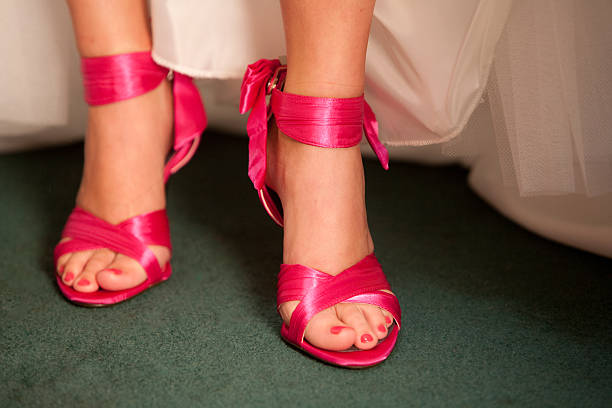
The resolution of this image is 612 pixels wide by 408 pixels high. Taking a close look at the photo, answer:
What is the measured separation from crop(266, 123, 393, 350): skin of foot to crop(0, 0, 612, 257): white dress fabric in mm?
149

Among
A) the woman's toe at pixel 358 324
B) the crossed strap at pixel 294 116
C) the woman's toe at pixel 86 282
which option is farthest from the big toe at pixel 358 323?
the woman's toe at pixel 86 282

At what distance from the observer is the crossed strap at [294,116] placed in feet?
2.15

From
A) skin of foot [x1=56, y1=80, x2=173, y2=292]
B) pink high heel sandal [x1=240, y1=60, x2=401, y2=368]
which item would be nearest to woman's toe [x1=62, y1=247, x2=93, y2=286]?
skin of foot [x1=56, y1=80, x2=173, y2=292]

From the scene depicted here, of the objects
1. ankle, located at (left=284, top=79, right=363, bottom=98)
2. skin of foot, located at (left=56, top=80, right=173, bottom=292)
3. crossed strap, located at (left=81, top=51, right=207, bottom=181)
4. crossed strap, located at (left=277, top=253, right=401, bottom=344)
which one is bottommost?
crossed strap, located at (left=277, top=253, right=401, bottom=344)

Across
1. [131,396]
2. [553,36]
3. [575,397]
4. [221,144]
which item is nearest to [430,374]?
[575,397]

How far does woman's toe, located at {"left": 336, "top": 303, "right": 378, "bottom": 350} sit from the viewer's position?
2.04 ft

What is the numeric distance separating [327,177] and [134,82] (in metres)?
0.31

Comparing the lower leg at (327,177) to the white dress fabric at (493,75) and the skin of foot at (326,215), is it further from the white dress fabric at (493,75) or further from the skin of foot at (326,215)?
the white dress fabric at (493,75)

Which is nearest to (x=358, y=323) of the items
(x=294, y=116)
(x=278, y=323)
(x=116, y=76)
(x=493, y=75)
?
(x=278, y=323)

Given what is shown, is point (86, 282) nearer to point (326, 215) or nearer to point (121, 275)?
point (121, 275)

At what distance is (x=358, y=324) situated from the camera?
633 millimetres

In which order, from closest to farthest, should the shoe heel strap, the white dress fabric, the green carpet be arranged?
1. the green carpet
2. the white dress fabric
3. the shoe heel strap

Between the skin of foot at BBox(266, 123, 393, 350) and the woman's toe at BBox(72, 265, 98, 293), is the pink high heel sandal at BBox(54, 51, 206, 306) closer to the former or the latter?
the woman's toe at BBox(72, 265, 98, 293)

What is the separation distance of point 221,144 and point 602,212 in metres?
0.80
